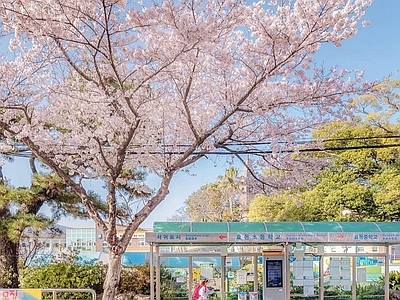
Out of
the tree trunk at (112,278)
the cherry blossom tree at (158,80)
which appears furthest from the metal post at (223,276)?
the tree trunk at (112,278)

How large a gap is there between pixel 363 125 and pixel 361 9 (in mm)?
11384

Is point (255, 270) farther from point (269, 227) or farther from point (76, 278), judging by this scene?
point (76, 278)

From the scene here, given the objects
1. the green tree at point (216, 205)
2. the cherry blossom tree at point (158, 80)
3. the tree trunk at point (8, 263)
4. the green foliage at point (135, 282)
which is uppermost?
the cherry blossom tree at point (158, 80)

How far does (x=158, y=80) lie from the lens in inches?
333

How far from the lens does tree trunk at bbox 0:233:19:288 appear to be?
43.0 ft

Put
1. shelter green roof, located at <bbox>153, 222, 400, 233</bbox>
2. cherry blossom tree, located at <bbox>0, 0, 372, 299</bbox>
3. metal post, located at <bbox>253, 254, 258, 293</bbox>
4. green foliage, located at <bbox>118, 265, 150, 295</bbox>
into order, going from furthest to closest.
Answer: green foliage, located at <bbox>118, 265, 150, 295</bbox>
metal post, located at <bbox>253, 254, 258, 293</bbox>
shelter green roof, located at <bbox>153, 222, 400, 233</bbox>
cherry blossom tree, located at <bbox>0, 0, 372, 299</bbox>

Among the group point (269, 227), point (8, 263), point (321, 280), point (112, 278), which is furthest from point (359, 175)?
point (112, 278)

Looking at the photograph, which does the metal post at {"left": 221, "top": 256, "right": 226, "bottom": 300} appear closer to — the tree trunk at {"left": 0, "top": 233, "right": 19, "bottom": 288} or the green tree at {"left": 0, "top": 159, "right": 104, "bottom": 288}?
the green tree at {"left": 0, "top": 159, "right": 104, "bottom": 288}

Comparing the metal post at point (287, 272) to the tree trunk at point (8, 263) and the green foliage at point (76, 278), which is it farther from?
the tree trunk at point (8, 263)

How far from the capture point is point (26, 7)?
6.59m

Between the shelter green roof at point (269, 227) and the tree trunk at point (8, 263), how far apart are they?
14.9 feet

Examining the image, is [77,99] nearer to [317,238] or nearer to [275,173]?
[275,173]

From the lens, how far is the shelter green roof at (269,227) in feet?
35.1

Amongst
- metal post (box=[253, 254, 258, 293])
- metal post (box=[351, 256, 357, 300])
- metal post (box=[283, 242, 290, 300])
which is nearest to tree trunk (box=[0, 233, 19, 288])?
metal post (box=[253, 254, 258, 293])
